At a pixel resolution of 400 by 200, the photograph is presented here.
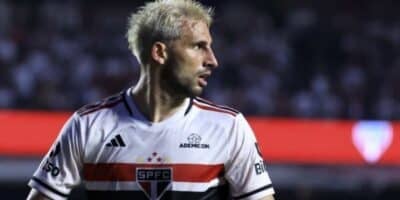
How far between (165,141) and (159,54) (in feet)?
0.96

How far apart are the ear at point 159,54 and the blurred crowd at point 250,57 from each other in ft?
22.1

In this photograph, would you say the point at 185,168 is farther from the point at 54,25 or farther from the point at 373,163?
the point at 54,25

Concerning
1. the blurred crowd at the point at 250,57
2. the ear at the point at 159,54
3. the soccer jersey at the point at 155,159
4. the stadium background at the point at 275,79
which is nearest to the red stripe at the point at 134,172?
the soccer jersey at the point at 155,159

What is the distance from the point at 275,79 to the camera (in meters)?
11.5

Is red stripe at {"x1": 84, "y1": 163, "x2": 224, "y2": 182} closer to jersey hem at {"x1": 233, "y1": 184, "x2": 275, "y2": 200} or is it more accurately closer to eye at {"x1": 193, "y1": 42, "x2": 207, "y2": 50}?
jersey hem at {"x1": 233, "y1": 184, "x2": 275, "y2": 200}

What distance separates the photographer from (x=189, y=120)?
3.77 m

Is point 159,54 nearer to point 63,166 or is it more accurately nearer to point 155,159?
point 155,159

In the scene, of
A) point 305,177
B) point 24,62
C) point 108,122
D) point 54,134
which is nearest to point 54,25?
point 24,62

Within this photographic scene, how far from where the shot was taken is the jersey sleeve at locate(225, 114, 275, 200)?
3.71 metres

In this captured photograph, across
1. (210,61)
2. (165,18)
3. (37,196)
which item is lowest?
(37,196)

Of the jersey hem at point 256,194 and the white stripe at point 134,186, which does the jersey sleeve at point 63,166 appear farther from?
the jersey hem at point 256,194

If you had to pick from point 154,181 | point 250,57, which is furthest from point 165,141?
point 250,57

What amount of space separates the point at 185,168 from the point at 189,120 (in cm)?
17

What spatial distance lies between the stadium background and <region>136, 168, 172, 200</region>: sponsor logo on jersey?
601 centimetres
